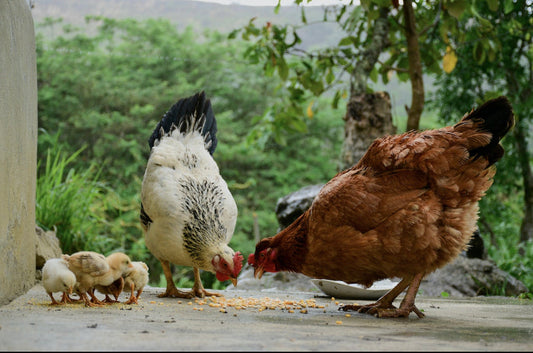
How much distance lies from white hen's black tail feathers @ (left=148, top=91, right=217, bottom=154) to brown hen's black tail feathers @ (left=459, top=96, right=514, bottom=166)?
252 centimetres

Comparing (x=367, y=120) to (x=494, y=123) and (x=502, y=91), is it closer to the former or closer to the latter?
(x=494, y=123)

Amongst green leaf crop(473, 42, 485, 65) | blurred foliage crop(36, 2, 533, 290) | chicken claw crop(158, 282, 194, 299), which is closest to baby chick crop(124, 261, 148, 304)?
chicken claw crop(158, 282, 194, 299)

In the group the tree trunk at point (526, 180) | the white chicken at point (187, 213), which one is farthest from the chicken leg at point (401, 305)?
the tree trunk at point (526, 180)

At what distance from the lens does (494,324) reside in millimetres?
2863

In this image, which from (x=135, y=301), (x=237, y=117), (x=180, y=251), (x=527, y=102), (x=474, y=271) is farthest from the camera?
(x=237, y=117)

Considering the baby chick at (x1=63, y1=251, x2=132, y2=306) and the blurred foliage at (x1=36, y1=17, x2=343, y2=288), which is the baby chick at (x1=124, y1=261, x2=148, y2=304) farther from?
the blurred foliage at (x1=36, y1=17, x2=343, y2=288)

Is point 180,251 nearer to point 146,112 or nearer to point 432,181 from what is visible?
point 432,181

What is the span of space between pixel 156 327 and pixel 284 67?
13.6ft

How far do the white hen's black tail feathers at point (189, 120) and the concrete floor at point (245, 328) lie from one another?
161 cm

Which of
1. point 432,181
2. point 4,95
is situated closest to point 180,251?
point 4,95

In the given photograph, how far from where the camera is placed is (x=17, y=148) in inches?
139

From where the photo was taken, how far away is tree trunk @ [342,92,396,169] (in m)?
6.06

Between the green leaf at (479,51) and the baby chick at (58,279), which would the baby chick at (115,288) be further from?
the green leaf at (479,51)

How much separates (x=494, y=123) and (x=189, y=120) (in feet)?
8.88
